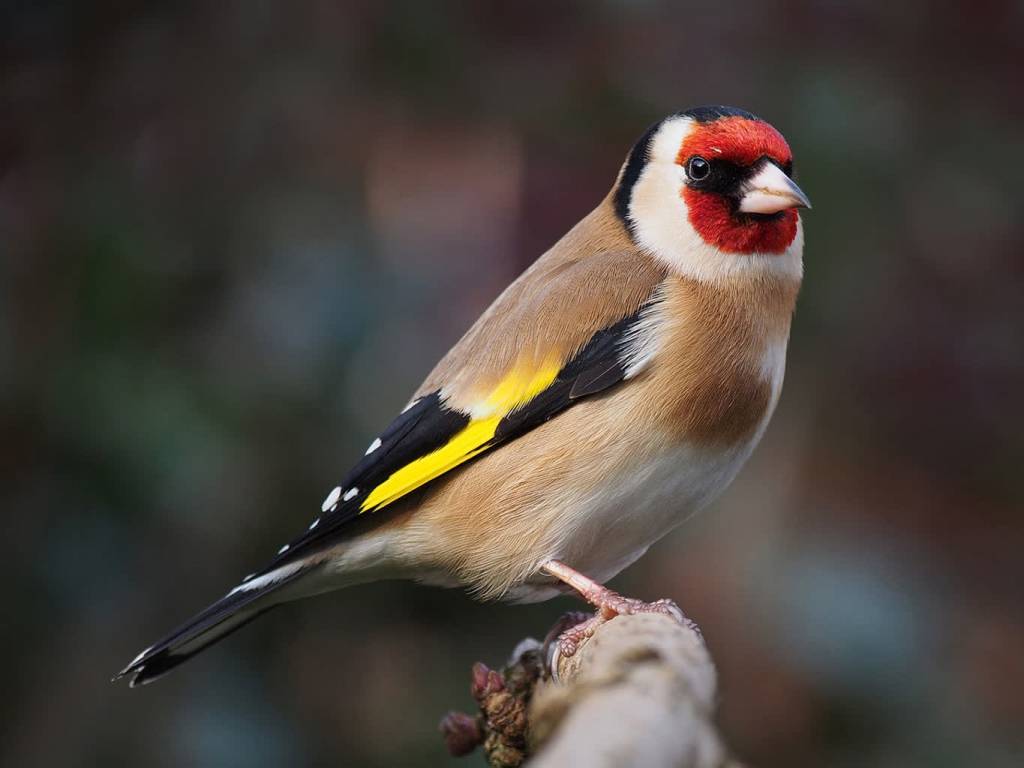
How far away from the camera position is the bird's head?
2.59m

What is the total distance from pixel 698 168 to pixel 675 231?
127 millimetres

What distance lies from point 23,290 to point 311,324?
0.63m

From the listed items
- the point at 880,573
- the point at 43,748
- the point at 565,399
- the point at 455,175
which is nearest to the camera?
the point at 565,399

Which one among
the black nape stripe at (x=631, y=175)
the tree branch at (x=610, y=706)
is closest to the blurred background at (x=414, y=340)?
the black nape stripe at (x=631, y=175)

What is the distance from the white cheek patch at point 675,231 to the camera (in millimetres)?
2617

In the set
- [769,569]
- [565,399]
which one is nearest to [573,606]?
[769,569]

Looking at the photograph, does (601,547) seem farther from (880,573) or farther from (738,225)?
(880,573)

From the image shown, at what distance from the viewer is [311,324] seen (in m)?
3.21

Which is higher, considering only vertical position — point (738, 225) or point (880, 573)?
point (738, 225)

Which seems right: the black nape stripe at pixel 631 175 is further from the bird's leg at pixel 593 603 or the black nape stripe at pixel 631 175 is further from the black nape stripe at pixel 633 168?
the bird's leg at pixel 593 603

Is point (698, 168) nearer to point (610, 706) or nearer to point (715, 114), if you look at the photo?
point (715, 114)

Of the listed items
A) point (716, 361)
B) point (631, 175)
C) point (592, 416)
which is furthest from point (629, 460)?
point (631, 175)

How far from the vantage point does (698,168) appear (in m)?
2.69

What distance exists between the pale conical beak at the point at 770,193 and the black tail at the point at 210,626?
41.6 inches
